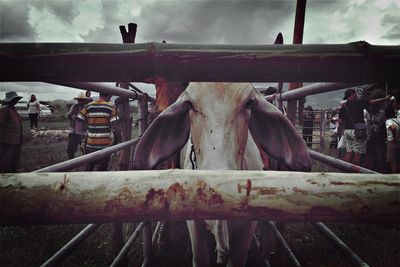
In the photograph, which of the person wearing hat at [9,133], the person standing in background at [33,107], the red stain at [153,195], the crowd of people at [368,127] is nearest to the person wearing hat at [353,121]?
the crowd of people at [368,127]

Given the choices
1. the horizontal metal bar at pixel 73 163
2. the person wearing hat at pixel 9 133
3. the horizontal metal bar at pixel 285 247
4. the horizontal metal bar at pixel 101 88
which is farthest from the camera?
the person wearing hat at pixel 9 133

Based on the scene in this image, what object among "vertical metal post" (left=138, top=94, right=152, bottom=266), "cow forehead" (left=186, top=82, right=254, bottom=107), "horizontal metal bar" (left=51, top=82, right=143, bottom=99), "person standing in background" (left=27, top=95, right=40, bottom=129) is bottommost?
"vertical metal post" (left=138, top=94, right=152, bottom=266)

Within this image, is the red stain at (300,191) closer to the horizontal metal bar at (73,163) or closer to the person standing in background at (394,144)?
the horizontal metal bar at (73,163)

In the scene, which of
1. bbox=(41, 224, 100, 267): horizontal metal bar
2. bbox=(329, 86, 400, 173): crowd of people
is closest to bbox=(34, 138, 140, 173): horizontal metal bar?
bbox=(41, 224, 100, 267): horizontal metal bar

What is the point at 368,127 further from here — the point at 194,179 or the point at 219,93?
the point at 194,179

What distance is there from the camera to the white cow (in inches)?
67.4

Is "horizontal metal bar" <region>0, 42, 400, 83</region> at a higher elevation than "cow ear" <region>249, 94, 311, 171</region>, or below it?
higher

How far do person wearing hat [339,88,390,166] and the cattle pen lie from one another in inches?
223

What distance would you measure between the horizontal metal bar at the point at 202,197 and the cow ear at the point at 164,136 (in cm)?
120

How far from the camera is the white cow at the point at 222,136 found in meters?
1.71

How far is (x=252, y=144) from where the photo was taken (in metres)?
2.54

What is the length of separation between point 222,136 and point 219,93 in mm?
354

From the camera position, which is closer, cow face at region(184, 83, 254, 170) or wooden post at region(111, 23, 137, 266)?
cow face at region(184, 83, 254, 170)

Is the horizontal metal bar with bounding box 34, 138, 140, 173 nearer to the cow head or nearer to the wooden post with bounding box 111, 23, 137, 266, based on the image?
the cow head
